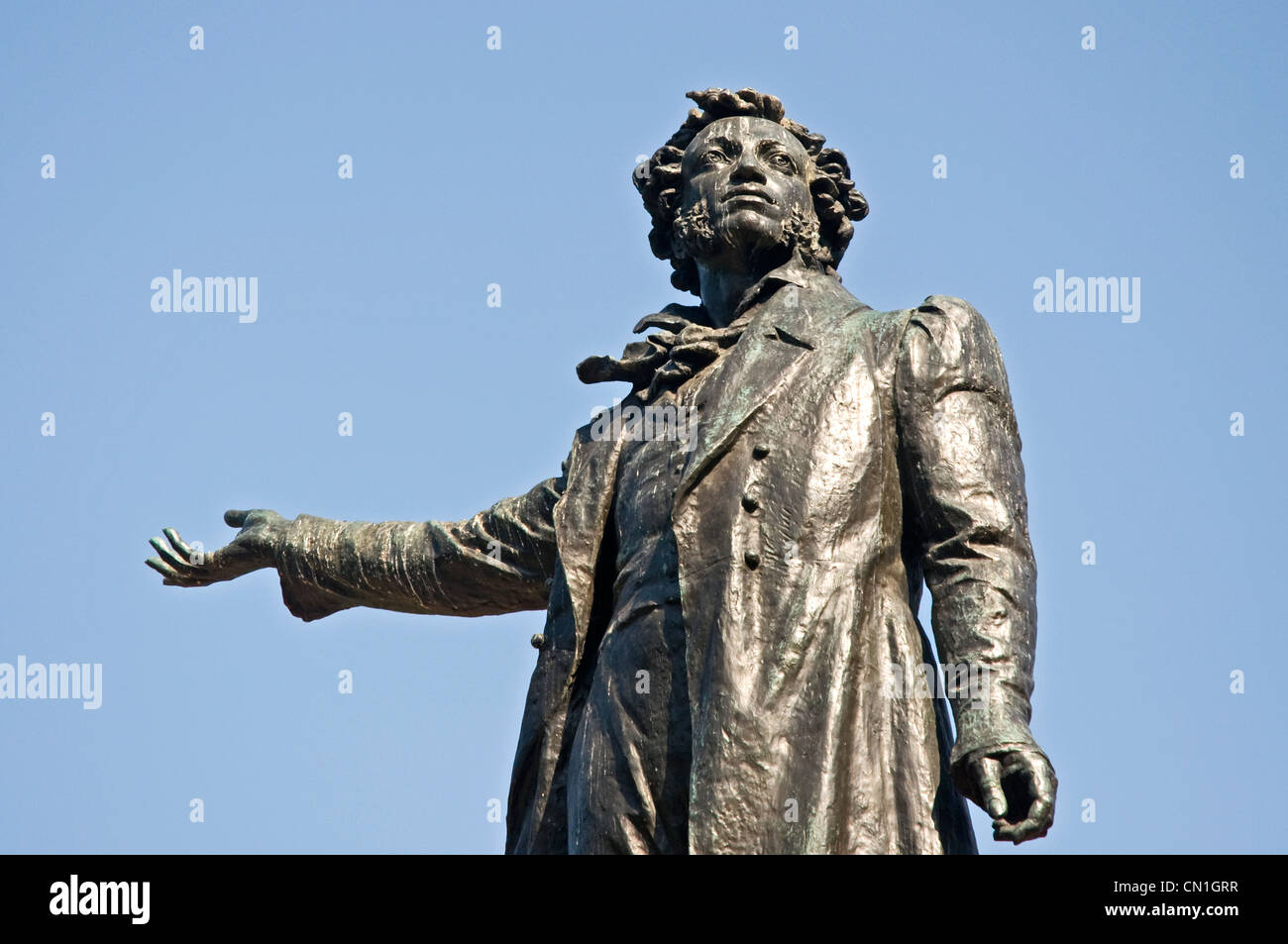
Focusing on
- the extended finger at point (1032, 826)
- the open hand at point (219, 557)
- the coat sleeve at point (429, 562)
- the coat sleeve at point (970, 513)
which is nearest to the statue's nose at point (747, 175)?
the coat sleeve at point (970, 513)

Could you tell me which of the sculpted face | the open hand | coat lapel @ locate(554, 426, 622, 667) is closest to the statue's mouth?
the sculpted face

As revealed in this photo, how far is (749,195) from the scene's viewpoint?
1338cm

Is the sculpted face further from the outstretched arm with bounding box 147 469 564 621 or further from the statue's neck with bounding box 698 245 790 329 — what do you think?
the outstretched arm with bounding box 147 469 564 621

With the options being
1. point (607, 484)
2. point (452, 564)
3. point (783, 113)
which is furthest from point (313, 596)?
point (783, 113)

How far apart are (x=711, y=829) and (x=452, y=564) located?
2.93m

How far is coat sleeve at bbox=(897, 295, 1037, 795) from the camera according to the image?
11.6m

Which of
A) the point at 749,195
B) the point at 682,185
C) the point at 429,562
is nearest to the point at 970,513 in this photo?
the point at 749,195

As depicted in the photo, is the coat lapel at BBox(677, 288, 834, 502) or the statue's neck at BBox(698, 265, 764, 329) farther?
the statue's neck at BBox(698, 265, 764, 329)

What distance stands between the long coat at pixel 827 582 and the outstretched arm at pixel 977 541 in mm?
11

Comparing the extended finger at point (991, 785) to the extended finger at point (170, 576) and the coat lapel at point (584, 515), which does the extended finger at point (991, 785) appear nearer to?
the coat lapel at point (584, 515)

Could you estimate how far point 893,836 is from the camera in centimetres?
1147

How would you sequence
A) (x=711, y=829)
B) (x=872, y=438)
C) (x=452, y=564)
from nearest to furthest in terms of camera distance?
(x=711, y=829) < (x=872, y=438) < (x=452, y=564)

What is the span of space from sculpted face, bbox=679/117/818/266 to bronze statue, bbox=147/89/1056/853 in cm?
1
